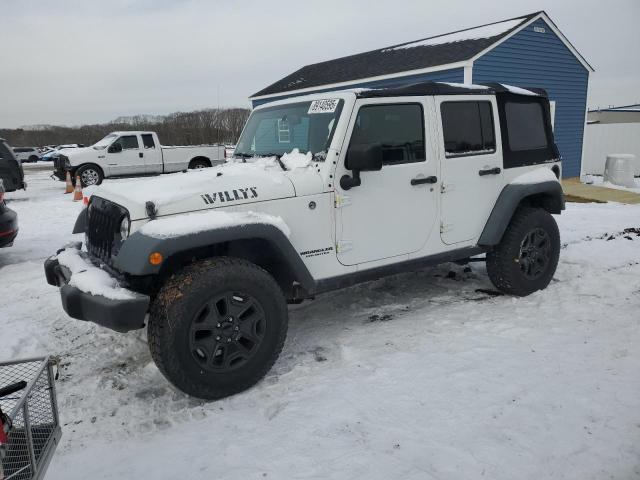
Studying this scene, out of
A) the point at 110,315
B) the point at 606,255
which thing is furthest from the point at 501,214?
the point at 110,315

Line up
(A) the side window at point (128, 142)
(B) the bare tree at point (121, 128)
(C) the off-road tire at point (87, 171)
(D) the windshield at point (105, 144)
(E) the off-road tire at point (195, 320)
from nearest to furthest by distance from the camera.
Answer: (E) the off-road tire at point (195, 320), (C) the off-road tire at point (87, 171), (D) the windshield at point (105, 144), (A) the side window at point (128, 142), (B) the bare tree at point (121, 128)

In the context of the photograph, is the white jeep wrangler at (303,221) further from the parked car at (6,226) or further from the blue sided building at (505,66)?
the blue sided building at (505,66)

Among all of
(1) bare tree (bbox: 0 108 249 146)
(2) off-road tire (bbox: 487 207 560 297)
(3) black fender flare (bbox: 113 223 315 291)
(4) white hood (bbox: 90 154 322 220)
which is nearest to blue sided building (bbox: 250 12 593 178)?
(2) off-road tire (bbox: 487 207 560 297)

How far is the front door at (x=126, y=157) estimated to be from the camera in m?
15.8

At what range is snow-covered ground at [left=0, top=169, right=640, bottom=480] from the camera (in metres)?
2.50

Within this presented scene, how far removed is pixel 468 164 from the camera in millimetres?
4238

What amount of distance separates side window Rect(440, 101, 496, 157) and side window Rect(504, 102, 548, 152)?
26 cm

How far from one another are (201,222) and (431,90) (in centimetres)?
223

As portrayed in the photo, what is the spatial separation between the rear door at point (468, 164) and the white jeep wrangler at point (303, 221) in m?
0.01

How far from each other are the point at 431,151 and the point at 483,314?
1.50 meters

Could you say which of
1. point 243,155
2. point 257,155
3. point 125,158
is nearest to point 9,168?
point 125,158

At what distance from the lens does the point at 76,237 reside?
7762 millimetres

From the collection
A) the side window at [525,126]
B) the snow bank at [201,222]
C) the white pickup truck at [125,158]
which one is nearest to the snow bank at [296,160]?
the snow bank at [201,222]

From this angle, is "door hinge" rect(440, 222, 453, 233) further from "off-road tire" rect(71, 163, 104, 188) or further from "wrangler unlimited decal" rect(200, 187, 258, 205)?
"off-road tire" rect(71, 163, 104, 188)
